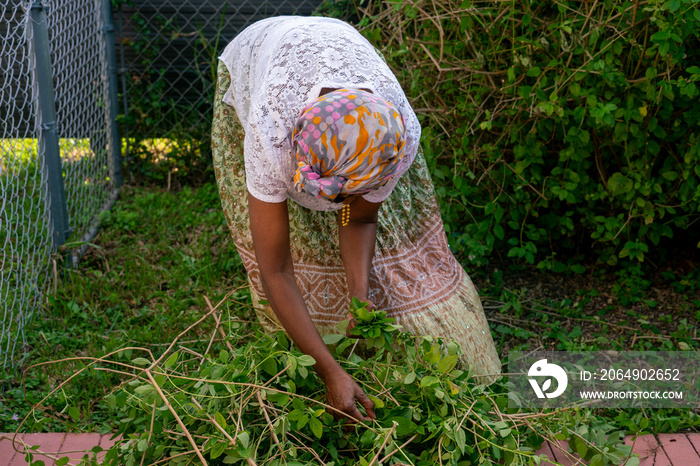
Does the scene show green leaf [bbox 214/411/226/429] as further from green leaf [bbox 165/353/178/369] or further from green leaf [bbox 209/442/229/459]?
green leaf [bbox 165/353/178/369]

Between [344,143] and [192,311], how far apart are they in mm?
1681

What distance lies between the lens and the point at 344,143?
1612mm

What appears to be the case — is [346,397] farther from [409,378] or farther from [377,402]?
[409,378]

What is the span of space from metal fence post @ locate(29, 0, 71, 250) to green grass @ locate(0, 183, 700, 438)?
30 centimetres

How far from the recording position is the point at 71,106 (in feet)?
11.9

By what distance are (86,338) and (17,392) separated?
0.39 m

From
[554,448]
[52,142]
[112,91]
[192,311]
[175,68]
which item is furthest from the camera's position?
[175,68]

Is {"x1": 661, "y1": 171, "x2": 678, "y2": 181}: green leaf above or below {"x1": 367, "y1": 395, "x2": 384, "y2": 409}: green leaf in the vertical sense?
above

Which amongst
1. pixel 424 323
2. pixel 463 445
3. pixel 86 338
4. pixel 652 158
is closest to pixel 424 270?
pixel 424 323

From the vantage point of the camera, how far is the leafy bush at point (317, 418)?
1741 mm

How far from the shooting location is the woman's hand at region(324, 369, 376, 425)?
5.92ft

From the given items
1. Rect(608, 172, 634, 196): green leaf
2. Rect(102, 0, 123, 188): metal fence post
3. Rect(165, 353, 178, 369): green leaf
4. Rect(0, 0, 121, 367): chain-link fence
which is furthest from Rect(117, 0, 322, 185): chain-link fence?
Rect(165, 353, 178, 369): green leaf

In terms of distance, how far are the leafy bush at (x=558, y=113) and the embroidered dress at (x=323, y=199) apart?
0.56m

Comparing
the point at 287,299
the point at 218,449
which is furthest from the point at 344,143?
the point at 218,449
